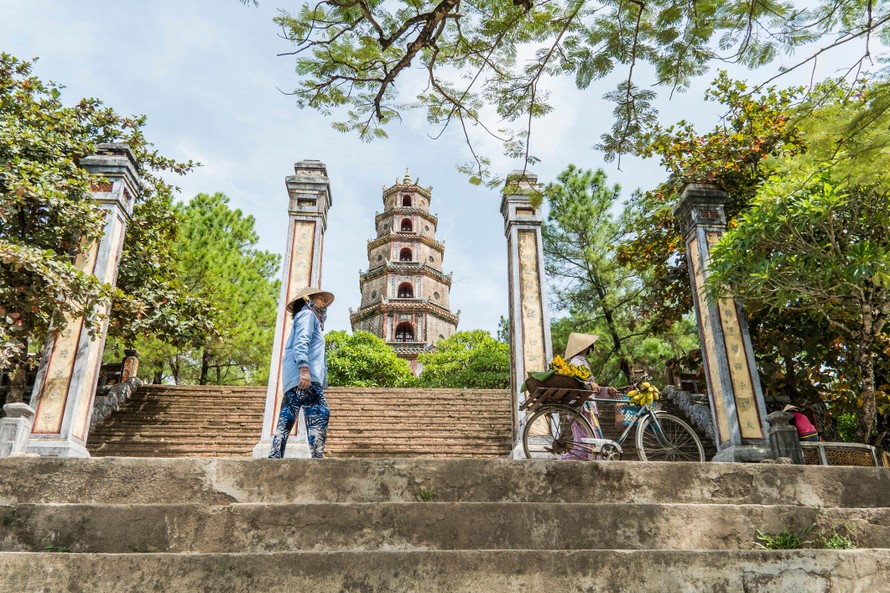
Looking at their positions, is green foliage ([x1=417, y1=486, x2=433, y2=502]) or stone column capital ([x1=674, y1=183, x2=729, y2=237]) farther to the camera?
stone column capital ([x1=674, y1=183, x2=729, y2=237])

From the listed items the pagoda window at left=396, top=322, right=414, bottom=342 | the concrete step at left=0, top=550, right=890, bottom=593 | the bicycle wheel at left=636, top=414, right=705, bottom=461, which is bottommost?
the concrete step at left=0, top=550, right=890, bottom=593

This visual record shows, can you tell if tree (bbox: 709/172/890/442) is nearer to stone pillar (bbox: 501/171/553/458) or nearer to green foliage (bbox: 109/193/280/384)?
stone pillar (bbox: 501/171/553/458)

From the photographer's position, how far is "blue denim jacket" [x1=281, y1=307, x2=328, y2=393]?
171 inches

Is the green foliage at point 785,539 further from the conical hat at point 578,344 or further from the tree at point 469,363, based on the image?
the tree at point 469,363

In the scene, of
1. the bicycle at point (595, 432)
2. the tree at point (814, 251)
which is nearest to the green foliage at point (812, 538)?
the bicycle at point (595, 432)

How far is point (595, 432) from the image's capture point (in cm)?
504

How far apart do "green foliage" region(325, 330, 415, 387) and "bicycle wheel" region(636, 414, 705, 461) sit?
15013mm

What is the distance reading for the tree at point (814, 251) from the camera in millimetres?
5777

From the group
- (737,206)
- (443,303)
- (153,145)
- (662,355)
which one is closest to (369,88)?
(737,206)

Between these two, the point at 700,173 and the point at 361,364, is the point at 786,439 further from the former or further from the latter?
the point at 361,364

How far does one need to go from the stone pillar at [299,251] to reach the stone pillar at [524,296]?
98.2 inches

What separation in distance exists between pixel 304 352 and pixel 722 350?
4.72 metres

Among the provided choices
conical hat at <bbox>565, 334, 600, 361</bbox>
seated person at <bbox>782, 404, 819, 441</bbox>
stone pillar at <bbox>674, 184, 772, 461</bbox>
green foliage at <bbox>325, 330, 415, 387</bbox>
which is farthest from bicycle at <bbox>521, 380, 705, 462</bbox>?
green foliage at <bbox>325, 330, 415, 387</bbox>

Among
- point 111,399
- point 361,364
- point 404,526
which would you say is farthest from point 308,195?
point 361,364
